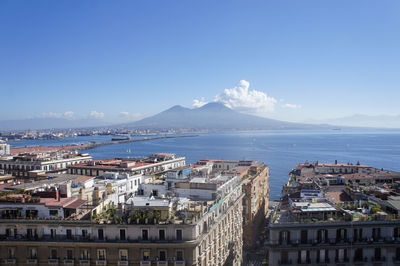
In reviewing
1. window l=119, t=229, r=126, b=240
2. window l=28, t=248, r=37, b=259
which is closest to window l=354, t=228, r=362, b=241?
window l=119, t=229, r=126, b=240

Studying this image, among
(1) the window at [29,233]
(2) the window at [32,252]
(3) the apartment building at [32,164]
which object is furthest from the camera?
(3) the apartment building at [32,164]

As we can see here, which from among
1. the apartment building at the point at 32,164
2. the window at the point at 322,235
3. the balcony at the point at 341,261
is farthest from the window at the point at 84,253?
the apartment building at the point at 32,164

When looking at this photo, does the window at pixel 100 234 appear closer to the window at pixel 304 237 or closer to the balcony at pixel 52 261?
the balcony at pixel 52 261

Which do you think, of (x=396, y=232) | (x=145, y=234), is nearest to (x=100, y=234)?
(x=145, y=234)

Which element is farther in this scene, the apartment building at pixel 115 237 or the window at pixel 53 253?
the window at pixel 53 253

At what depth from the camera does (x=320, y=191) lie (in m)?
34.3

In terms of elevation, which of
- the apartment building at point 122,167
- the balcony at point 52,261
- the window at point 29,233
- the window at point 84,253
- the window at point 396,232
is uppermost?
the apartment building at point 122,167

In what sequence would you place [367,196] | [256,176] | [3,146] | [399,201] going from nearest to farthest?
[399,201] < [367,196] < [256,176] < [3,146]

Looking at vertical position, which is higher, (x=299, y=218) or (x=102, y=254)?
(x=299, y=218)

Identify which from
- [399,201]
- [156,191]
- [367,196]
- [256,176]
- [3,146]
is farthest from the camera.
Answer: [3,146]

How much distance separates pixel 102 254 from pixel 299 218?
15583 millimetres

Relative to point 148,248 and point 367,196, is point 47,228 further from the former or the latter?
point 367,196

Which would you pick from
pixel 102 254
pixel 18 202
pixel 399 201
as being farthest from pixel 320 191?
pixel 18 202

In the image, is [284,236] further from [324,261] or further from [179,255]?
[179,255]
